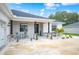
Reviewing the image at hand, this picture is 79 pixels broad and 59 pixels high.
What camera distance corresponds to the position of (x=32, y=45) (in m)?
8.80

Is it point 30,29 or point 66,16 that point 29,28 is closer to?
point 30,29

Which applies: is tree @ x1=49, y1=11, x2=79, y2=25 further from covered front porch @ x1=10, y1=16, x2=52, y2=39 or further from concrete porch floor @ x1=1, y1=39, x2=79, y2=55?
concrete porch floor @ x1=1, y1=39, x2=79, y2=55

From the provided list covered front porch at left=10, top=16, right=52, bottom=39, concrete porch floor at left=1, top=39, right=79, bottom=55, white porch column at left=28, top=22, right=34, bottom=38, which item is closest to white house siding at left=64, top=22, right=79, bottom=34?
concrete porch floor at left=1, top=39, right=79, bottom=55

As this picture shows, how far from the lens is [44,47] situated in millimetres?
8516

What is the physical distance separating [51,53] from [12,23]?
3.45m

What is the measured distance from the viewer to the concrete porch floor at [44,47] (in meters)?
7.78

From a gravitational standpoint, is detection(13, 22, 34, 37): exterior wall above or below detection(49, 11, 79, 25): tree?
below

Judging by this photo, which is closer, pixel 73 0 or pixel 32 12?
pixel 73 0

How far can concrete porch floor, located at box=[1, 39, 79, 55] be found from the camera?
7.78 metres

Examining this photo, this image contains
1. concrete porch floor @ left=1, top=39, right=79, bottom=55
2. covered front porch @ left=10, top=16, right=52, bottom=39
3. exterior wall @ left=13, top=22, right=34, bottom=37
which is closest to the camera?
concrete porch floor @ left=1, top=39, right=79, bottom=55

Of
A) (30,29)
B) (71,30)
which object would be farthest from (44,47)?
(30,29)

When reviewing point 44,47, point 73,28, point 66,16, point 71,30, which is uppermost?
point 66,16
